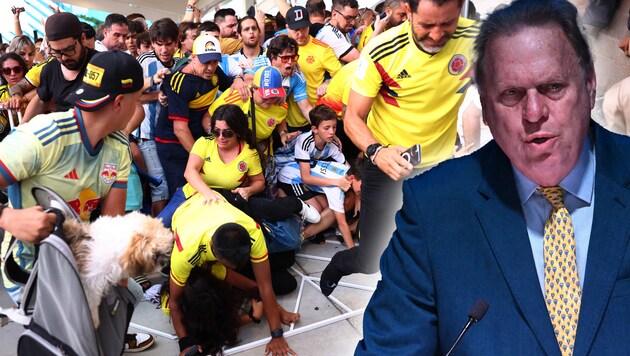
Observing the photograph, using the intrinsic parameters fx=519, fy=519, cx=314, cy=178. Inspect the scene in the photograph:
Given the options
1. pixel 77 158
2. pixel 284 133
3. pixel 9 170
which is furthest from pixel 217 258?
pixel 284 133

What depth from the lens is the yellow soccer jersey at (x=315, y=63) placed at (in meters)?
4.57

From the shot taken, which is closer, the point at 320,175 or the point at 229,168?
the point at 229,168

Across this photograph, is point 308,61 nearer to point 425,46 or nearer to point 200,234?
point 200,234

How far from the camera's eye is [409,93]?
87.0 inches

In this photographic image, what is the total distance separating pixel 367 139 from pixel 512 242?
4.40ft

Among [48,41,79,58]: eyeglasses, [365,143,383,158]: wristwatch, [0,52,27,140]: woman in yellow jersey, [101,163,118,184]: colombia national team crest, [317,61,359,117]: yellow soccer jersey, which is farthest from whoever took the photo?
[0,52,27,140]: woman in yellow jersey

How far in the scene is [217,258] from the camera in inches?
110

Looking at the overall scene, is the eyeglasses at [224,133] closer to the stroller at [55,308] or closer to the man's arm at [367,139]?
the man's arm at [367,139]

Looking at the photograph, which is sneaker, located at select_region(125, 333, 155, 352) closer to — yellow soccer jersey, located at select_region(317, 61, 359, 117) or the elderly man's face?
yellow soccer jersey, located at select_region(317, 61, 359, 117)

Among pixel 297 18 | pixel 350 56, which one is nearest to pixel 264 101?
pixel 297 18

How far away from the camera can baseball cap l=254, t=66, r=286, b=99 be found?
12.6 ft

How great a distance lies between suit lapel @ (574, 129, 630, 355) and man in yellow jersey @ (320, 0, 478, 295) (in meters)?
1.08

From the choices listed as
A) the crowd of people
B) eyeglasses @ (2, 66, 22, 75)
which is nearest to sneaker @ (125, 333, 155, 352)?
the crowd of people

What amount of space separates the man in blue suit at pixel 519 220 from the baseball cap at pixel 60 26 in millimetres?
2388
